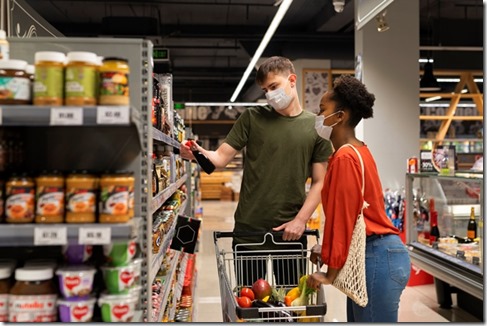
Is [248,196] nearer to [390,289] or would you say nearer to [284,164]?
[284,164]

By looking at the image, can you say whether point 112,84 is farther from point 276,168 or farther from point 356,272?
point 276,168

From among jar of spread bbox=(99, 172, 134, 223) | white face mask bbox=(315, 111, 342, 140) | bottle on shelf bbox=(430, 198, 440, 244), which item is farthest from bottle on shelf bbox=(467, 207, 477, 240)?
jar of spread bbox=(99, 172, 134, 223)

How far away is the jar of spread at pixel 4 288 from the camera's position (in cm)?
180

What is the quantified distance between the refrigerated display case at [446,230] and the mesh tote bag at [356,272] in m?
2.56

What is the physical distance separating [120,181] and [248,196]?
1609 millimetres

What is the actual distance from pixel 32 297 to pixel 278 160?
181 cm

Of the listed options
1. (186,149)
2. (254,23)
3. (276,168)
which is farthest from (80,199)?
(254,23)

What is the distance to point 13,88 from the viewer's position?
175 centimetres

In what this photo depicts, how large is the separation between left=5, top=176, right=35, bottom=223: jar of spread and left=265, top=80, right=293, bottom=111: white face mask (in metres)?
1.73

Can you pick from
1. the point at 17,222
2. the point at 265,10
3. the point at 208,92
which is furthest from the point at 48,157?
the point at 208,92

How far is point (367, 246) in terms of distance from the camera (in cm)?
267

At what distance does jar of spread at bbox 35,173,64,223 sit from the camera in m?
1.76

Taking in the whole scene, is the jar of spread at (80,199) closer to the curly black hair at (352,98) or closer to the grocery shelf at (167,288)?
the grocery shelf at (167,288)

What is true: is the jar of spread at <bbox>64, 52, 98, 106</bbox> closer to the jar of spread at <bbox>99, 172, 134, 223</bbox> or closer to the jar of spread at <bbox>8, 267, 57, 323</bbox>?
the jar of spread at <bbox>99, 172, 134, 223</bbox>
